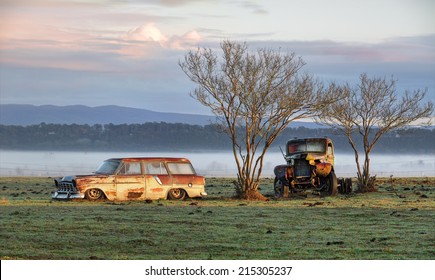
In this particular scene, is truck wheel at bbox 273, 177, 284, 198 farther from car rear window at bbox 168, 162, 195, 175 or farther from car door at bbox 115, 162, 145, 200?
car door at bbox 115, 162, 145, 200

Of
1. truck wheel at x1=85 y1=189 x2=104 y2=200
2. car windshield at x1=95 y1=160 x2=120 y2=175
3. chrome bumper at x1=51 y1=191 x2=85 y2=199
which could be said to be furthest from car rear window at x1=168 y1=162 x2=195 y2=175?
chrome bumper at x1=51 y1=191 x2=85 y2=199

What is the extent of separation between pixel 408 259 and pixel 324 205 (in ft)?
47.6

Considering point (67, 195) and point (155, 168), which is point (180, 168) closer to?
point (155, 168)

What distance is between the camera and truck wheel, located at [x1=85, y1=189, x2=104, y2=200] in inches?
1383

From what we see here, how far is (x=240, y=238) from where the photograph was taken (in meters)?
23.6

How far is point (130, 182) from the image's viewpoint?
35844mm

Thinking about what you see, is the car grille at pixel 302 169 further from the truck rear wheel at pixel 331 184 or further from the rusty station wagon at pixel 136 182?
the rusty station wagon at pixel 136 182

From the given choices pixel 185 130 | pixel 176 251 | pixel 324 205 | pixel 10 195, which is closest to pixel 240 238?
pixel 176 251

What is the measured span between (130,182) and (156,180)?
105cm

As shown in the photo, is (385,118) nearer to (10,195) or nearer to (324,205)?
(324,205)

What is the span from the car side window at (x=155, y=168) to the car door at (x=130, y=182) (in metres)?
0.39

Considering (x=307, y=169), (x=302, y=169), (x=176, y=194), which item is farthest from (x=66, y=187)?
(x=307, y=169)

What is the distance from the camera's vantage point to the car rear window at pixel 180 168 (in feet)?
121

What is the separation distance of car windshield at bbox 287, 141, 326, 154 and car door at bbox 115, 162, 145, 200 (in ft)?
27.3
